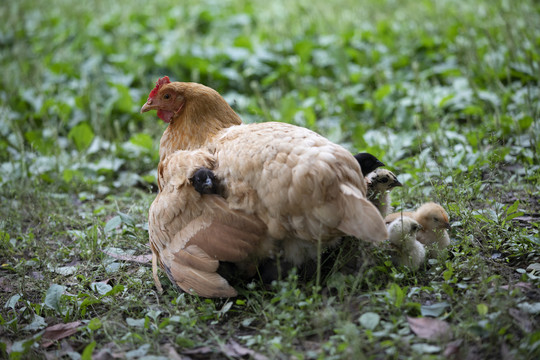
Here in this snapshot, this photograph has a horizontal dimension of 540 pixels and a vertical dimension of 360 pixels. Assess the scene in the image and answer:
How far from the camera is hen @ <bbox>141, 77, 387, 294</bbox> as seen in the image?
278cm

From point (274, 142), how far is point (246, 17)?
625 centimetres

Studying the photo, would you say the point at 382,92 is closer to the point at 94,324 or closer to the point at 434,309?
the point at 434,309

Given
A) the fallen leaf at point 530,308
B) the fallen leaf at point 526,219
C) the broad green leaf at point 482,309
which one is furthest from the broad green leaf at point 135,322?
the fallen leaf at point 526,219

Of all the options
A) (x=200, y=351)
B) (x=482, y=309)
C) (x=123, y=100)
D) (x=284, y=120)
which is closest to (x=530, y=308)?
(x=482, y=309)

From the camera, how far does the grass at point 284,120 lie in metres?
2.75

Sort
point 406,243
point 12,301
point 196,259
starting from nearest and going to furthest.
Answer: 1. point 196,259
2. point 406,243
3. point 12,301

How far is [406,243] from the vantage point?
10.3 ft

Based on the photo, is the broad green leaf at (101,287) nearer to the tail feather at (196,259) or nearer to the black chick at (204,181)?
the tail feather at (196,259)

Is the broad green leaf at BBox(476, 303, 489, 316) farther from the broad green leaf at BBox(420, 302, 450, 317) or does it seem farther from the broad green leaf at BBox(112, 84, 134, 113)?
the broad green leaf at BBox(112, 84, 134, 113)

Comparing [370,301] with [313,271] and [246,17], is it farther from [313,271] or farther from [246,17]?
[246,17]

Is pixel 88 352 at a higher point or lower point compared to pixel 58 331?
higher

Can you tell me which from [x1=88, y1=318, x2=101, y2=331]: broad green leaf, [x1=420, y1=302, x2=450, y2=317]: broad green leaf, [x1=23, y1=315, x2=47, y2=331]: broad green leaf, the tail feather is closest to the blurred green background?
[x1=420, y1=302, x2=450, y2=317]: broad green leaf

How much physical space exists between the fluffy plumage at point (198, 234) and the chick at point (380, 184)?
0.87 metres

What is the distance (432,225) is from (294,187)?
3.78 ft
